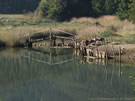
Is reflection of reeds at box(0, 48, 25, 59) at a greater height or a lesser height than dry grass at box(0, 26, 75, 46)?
lesser

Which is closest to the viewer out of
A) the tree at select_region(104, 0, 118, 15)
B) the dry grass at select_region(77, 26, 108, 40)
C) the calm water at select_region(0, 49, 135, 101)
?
the calm water at select_region(0, 49, 135, 101)

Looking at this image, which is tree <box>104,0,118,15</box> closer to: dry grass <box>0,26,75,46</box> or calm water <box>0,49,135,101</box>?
dry grass <box>0,26,75,46</box>

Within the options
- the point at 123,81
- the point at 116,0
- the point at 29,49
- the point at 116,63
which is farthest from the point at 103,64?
the point at 116,0

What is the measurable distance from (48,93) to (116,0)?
1656 inches

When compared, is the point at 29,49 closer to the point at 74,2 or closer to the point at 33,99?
the point at 33,99

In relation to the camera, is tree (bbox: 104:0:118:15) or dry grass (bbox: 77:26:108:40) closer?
dry grass (bbox: 77:26:108:40)

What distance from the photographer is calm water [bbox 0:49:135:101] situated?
68.4ft

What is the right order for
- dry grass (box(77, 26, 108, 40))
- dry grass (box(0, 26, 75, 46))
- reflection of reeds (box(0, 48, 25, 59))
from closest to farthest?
reflection of reeds (box(0, 48, 25, 59)) < dry grass (box(0, 26, 75, 46)) < dry grass (box(77, 26, 108, 40))

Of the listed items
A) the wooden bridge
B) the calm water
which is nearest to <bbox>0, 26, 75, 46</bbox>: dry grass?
the wooden bridge

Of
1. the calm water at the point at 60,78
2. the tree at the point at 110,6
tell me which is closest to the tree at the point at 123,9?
the tree at the point at 110,6

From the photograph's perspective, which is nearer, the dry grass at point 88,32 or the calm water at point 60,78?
the calm water at point 60,78

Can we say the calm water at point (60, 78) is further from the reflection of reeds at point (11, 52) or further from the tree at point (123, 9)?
the tree at point (123, 9)

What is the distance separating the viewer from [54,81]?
25156mm

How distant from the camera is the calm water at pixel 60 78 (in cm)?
2084
